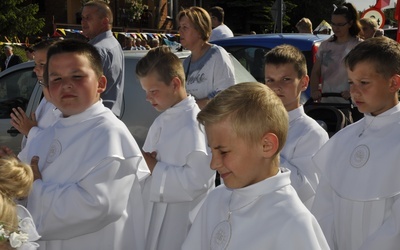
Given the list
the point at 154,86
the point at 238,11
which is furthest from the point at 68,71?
the point at 238,11

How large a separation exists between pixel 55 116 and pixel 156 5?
3861 cm

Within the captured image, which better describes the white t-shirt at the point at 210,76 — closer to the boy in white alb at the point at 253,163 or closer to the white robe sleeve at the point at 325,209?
the white robe sleeve at the point at 325,209

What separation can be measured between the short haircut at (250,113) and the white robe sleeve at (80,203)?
3.36 feet

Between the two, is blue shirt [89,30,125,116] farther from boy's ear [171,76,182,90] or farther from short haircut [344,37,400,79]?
short haircut [344,37,400,79]

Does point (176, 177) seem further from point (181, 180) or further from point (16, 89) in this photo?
point (16, 89)

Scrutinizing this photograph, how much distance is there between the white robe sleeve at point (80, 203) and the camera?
11.4 ft

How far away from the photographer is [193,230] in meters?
3.01

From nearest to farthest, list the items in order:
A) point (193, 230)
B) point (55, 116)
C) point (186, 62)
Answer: point (193, 230), point (55, 116), point (186, 62)

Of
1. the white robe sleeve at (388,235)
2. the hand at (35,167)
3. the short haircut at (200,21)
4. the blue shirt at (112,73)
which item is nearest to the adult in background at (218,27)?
the short haircut at (200,21)

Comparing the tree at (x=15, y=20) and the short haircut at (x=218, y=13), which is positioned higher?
the short haircut at (x=218, y=13)

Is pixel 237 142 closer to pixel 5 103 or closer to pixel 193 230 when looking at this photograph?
pixel 193 230

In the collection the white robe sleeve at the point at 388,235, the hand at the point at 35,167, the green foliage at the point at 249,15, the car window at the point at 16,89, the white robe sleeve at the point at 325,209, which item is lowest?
the green foliage at the point at 249,15

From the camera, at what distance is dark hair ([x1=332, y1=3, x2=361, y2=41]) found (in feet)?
24.0

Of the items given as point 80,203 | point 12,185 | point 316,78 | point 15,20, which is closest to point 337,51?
point 316,78
